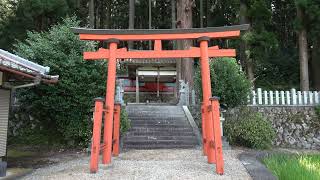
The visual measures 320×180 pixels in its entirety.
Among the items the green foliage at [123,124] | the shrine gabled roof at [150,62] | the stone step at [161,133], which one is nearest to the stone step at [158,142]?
the green foliage at [123,124]

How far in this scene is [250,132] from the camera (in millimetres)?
10320

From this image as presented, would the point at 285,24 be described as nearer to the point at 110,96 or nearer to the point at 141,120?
the point at 141,120

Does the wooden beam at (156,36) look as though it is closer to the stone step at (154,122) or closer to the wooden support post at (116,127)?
the wooden support post at (116,127)

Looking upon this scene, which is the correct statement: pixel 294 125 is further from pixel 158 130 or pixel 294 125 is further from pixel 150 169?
pixel 150 169

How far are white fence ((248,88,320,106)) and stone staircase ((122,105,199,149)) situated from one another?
2.88 m

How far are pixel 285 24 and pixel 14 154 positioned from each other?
70.2 feet

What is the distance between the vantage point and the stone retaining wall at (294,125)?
11648 millimetres

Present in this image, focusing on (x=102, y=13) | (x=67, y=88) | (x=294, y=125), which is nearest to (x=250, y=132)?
(x=294, y=125)

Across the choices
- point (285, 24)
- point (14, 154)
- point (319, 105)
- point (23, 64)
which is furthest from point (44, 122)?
point (285, 24)

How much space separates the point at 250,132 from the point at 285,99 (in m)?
3.12

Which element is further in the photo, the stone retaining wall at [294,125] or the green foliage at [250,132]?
the stone retaining wall at [294,125]

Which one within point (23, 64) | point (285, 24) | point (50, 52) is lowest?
point (23, 64)

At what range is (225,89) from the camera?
1097 centimetres

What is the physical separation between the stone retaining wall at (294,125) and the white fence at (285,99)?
0.31m
